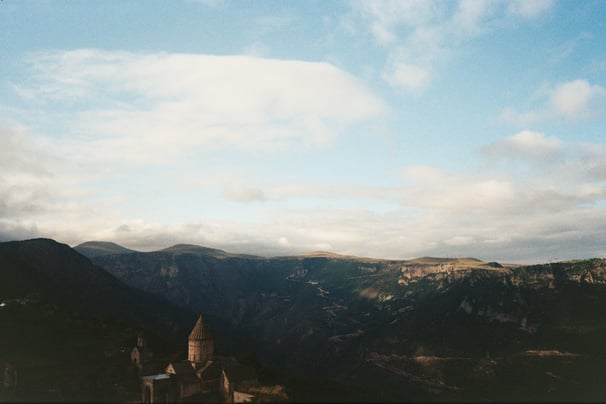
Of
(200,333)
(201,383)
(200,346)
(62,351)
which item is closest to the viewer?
(201,383)

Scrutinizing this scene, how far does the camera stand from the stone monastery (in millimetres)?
71550

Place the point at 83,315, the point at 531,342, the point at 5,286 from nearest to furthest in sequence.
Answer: the point at 83,315 → the point at 5,286 → the point at 531,342

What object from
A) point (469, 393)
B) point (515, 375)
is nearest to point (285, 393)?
point (469, 393)

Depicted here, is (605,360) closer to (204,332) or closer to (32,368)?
(204,332)

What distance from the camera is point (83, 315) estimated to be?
454ft

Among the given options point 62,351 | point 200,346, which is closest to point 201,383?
point 200,346

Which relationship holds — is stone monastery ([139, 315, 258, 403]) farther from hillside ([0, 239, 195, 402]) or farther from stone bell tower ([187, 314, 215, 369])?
hillside ([0, 239, 195, 402])

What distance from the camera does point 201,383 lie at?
73688 mm

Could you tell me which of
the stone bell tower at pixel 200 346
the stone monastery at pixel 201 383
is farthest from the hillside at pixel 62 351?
the stone bell tower at pixel 200 346

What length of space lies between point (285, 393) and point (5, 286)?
142957 millimetres

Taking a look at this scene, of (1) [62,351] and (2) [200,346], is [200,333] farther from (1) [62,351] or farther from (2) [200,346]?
(1) [62,351]

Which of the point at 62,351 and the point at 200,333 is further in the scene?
the point at 62,351

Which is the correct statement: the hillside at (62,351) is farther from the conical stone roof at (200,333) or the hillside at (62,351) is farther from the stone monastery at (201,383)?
the conical stone roof at (200,333)

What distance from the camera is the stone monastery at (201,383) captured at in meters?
71.6
